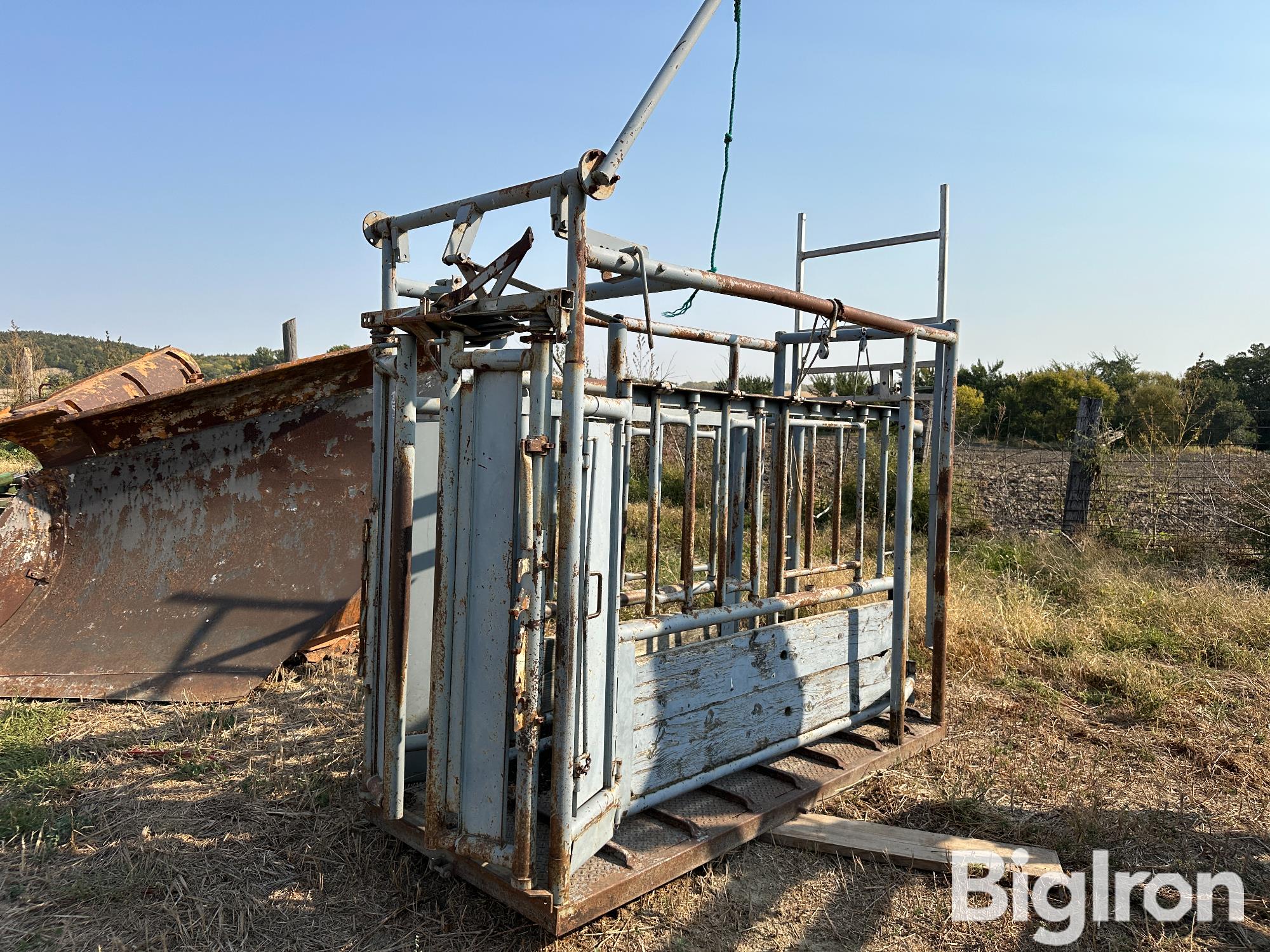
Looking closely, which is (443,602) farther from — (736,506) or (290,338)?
(290,338)

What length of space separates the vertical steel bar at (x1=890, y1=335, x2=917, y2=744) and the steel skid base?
8.3 inches

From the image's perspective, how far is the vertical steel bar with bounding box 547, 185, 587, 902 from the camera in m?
2.16

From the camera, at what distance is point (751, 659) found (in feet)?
10.8

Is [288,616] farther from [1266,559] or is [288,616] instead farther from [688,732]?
[1266,559]

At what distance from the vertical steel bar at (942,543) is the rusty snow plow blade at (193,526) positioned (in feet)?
10.9

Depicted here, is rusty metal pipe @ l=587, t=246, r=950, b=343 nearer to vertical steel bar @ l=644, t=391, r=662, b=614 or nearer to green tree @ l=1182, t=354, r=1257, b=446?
vertical steel bar @ l=644, t=391, r=662, b=614

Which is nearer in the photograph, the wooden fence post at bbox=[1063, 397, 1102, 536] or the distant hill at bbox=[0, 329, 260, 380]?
the wooden fence post at bbox=[1063, 397, 1102, 536]

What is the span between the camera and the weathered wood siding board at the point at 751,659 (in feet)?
9.53

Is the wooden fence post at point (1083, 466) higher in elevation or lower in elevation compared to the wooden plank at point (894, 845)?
higher

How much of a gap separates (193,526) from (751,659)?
11.7 ft

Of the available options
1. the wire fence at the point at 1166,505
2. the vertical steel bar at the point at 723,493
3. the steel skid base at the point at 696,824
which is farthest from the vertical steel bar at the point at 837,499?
the wire fence at the point at 1166,505

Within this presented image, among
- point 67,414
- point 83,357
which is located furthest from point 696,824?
point 83,357

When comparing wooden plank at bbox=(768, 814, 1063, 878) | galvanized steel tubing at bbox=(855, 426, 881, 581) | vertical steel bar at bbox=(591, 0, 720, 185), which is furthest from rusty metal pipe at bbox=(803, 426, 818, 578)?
vertical steel bar at bbox=(591, 0, 720, 185)

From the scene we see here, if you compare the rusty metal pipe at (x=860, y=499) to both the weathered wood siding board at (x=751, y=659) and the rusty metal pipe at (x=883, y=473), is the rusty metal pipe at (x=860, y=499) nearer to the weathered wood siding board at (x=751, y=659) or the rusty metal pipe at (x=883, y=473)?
the rusty metal pipe at (x=883, y=473)
